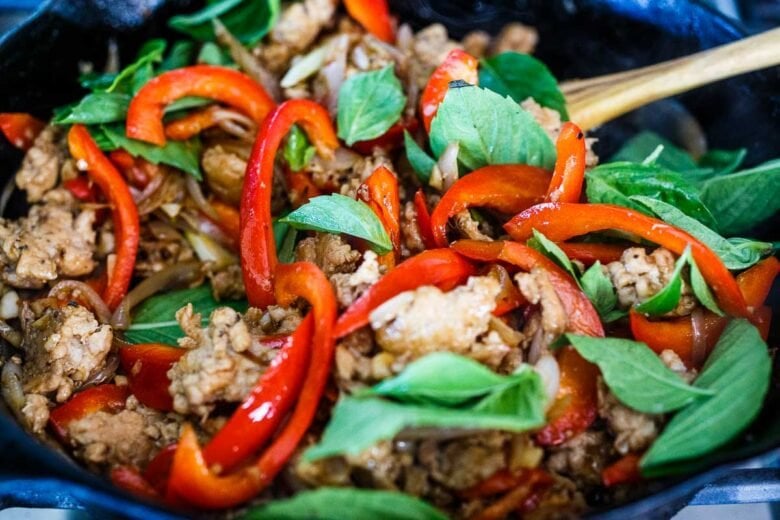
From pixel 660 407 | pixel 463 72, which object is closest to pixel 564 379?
pixel 660 407

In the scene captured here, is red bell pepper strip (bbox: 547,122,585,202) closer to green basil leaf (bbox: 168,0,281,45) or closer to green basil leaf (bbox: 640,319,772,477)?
green basil leaf (bbox: 640,319,772,477)

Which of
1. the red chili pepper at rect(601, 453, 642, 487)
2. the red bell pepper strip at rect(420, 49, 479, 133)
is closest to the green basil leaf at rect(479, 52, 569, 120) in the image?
the red bell pepper strip at rect(420, 49, 479, 133)

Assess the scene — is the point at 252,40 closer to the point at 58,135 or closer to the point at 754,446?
the point at 58,135

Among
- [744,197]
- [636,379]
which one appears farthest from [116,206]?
[744,197]

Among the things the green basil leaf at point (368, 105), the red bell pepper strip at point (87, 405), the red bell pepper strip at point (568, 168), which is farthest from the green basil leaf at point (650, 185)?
the red bell pepper strip at point (87, 405)

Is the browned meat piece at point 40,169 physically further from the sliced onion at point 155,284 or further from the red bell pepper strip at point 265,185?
the red bell pepper strip at point 265,185

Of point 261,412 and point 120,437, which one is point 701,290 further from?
point 120,437
